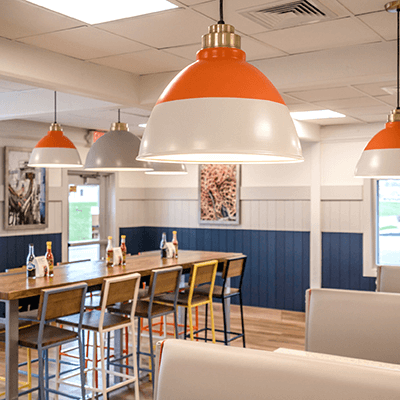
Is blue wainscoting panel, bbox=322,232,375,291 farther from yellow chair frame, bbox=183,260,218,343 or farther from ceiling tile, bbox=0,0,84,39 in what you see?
ceiling tile, bbox=0,0,84,39

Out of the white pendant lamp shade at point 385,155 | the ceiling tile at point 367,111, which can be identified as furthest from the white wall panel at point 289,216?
the white pendant lamp shade at point 385,155

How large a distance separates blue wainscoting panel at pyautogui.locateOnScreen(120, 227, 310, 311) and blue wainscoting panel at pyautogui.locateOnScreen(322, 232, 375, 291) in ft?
0.84

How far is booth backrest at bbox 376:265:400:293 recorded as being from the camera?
13.4 feet

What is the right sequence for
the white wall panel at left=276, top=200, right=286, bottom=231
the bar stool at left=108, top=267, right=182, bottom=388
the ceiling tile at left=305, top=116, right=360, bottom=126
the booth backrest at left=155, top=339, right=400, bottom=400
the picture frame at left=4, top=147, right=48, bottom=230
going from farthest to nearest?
the white wall panel at left=276, top=200, right=286, bottom=231 < the ceiling tile at left=305, top=116, right=360, bottom=126 < the picture frame at left=4, top=147, right=48, bottom=230 < the bar stool at left=108, top=267, right=182, bottom=388 < the booth backrest at left=155, top=339, right=400, bottom=400

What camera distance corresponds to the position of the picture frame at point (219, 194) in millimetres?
7684

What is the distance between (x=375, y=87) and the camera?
14.9 ft

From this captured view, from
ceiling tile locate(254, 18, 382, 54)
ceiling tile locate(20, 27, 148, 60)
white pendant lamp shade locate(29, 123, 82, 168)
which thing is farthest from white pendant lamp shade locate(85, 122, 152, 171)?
ceiling tile locate(254, 18, 382, 54)

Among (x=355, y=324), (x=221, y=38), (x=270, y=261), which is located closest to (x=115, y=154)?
(x=355, y=324)

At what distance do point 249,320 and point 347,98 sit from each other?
317cm

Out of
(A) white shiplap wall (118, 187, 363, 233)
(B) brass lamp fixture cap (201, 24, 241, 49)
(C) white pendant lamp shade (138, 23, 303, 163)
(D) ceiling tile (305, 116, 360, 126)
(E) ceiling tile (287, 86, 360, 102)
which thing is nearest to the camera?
(C) white pendant lamp shade (138, 23, 303, 163)

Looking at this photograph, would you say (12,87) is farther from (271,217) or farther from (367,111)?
(271,217)

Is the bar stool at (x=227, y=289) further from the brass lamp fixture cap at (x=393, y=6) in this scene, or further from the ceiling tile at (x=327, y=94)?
the brass lamp fixture cap at (x=393, y=6)

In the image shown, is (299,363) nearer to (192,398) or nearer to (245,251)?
(192,398)

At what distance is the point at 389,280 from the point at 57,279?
2.48 metres
